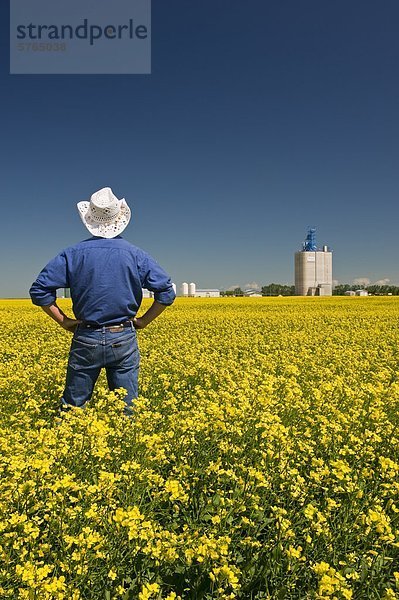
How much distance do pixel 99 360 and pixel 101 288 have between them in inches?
24.4

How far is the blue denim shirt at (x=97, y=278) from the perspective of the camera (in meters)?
3.59

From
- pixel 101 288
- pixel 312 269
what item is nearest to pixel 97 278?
pixel 101 288

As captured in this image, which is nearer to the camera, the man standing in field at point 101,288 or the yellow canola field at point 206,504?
the yellow canola field at point 206,504

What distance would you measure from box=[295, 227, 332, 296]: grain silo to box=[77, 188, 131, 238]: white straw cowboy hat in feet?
227

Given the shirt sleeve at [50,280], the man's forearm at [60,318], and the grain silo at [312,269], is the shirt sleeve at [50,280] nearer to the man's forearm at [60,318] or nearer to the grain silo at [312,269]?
the man's forearm at [60,318]

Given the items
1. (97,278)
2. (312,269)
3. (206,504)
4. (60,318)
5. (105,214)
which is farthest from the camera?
(312,269)

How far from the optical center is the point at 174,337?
30.8ft

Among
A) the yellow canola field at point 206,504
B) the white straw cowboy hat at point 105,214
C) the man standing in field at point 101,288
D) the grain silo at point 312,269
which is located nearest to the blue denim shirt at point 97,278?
the man standing in field at point 101,288

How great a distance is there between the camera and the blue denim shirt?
11.8 feet

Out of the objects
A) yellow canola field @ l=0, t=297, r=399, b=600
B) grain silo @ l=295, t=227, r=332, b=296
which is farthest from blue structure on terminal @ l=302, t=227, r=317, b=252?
yellow canola field @ l=0, t=297, r=399, b=600

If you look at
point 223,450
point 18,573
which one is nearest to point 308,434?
point 223,450

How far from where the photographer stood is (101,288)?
3582mm

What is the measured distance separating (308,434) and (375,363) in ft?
12.5

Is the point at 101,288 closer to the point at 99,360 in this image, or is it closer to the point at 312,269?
the point at 99,360
